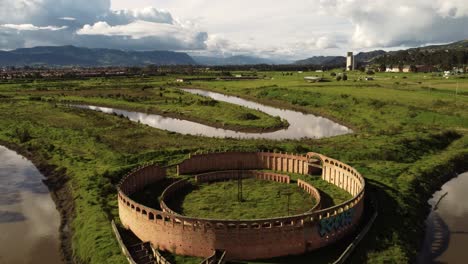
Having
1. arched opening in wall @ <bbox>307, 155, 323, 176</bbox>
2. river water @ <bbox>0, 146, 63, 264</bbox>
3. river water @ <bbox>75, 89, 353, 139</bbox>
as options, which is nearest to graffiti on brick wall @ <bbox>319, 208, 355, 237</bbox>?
arched opening in wall @ <bbox>307, 155, 323, 176</bbox>

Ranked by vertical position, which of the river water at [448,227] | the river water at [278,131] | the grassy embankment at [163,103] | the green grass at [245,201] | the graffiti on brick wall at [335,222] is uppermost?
the grassy embankment at [163,103]

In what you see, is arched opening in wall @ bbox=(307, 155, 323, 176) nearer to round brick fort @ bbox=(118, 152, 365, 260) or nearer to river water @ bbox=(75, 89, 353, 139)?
round brick fort @ bbox=(118, 152, 365, 260)

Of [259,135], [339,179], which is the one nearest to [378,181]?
[339,179]

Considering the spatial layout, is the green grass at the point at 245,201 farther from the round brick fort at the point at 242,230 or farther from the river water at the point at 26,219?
the river water at the point at 26,219

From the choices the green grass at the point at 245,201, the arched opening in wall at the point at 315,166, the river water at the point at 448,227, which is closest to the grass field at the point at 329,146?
the river water at the point at 448,227

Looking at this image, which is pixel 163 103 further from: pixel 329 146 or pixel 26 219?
pixel 26 219

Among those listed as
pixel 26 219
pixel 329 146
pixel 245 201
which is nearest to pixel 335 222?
pixel 245 201
